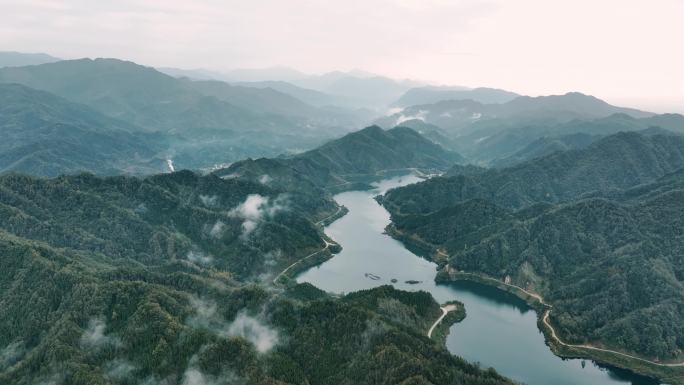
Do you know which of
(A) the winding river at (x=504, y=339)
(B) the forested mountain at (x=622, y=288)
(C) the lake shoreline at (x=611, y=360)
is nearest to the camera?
(C) the lake shoreline at (x=611, y=360)

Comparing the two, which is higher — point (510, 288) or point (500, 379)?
point (500, 379)

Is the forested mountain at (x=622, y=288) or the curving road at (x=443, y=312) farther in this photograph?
the curving road at (x=443, y=312)

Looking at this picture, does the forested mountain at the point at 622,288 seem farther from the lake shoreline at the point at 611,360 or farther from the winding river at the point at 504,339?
the winding river at the point at 504,339

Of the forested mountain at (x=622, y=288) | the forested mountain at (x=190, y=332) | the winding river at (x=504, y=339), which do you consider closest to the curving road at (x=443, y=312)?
the forested mountain at (x=190, y=332)

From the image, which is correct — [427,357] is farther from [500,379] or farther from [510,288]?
[510,288]

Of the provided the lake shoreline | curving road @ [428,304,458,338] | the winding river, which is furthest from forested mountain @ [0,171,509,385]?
the lake shoreline

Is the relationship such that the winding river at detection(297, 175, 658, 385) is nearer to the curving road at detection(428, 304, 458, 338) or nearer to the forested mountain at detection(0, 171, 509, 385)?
the curving road at detection(428, 304, 458, 338)

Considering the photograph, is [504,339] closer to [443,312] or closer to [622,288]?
[443,312]

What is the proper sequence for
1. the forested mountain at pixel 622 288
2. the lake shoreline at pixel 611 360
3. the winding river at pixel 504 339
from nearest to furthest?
the lake shoreline at pixel 611 360 → the winding river at pixel 504 339 → the forested mountain at pixel 622 288

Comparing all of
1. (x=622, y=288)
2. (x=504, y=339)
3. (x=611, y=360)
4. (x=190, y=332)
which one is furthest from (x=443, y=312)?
(x=190, y=332)

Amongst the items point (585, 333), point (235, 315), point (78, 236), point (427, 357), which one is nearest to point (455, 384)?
point (427, 357)

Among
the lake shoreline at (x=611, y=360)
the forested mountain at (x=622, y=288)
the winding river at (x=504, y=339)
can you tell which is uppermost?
the forested mountain at (x=622, y=288)
